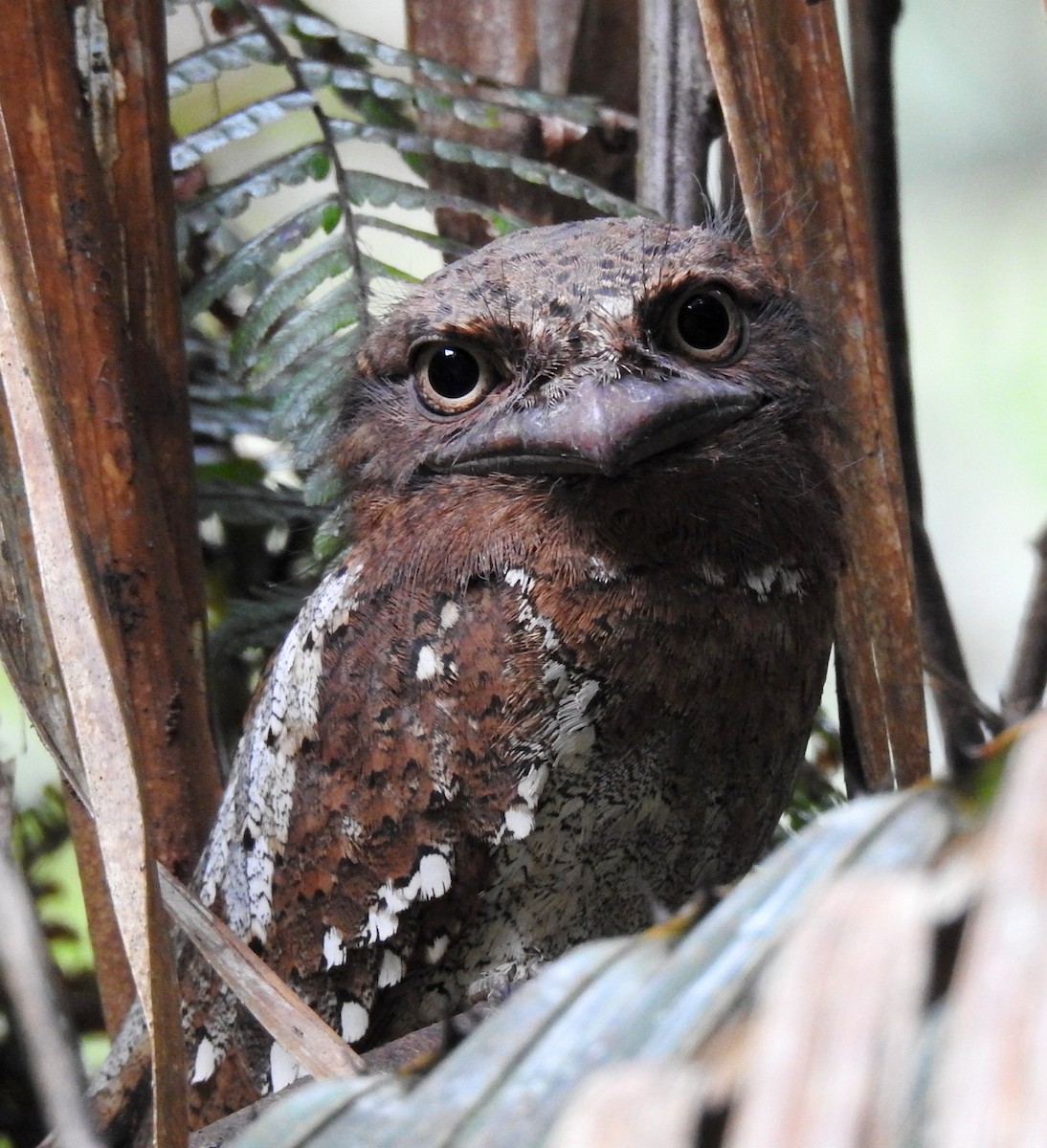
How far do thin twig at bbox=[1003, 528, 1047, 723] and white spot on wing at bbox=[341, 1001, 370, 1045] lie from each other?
1.15 meters

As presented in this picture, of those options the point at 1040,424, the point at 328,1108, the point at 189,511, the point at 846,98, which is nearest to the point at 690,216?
the point at 846,98

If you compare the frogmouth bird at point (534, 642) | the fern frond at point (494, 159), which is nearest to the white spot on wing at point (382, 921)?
the frogmouth bird at point (534, 642)

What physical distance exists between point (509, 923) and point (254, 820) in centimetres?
39

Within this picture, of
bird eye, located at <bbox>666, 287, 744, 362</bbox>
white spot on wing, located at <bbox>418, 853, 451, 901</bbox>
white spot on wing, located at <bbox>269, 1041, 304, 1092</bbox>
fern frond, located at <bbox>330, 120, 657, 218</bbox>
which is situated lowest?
white spot on wing, located at <bbox>269, 1041, 304, 1092</bbox>

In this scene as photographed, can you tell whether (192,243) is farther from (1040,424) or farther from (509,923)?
(1040,424)

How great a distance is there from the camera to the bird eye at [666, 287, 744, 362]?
5.51 feet

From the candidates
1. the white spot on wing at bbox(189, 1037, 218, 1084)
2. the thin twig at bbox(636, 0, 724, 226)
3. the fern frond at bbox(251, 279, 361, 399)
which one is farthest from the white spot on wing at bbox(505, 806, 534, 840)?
the thin twig at bbox(636, 0, 724, 226)

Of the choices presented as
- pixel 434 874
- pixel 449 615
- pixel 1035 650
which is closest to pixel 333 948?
pixel 434 874

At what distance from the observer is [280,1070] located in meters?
1.77

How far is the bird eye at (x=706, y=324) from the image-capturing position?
1681 mm

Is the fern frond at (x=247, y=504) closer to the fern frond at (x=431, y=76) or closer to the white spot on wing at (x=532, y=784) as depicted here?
the fern frond at (x=431, y=76)

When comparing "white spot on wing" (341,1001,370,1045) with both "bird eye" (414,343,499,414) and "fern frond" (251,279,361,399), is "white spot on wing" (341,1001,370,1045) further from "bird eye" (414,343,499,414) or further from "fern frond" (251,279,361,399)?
"fern frond" (251,279,361,399)

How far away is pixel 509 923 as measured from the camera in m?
1.74

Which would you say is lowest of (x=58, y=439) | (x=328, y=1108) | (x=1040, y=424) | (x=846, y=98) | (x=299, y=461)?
(x=1040, y=424)
